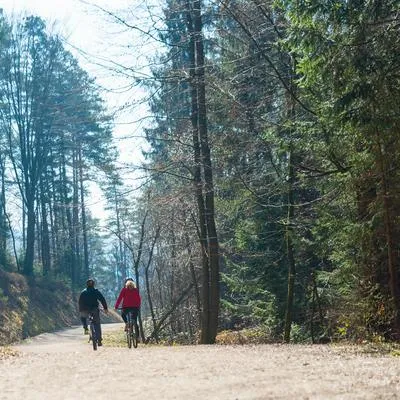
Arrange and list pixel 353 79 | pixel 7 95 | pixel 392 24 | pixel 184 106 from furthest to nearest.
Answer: pixel 7 95 < pixel 184 106 < pixel 353 79 < pixel 392 24

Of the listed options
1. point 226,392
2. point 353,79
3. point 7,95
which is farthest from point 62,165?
point 226,392

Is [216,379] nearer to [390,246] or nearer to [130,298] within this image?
[390,246]

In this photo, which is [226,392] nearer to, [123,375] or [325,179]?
[123,375]

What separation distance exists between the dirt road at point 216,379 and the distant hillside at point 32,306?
20.7m

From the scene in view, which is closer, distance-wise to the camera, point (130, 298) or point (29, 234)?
point (130, 298)

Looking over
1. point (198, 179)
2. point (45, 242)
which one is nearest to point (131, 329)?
point (198, 179)

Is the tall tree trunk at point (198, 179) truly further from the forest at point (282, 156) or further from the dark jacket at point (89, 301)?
the dark jacket at point (89, 301)

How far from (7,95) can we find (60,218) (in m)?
16.7

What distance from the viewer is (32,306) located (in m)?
38.6

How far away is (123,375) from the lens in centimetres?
899

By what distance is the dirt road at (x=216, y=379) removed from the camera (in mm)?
6883

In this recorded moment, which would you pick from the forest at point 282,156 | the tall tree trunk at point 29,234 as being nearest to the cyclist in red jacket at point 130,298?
the forest at point 282,156

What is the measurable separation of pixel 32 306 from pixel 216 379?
107ft

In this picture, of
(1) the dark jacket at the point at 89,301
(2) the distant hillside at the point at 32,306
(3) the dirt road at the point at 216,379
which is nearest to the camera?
(3) the dirt road at the point at 216,379
